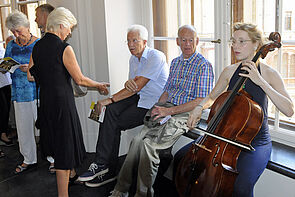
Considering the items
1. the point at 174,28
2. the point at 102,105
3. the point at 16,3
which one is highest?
the point at 16,3

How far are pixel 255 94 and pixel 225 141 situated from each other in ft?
1.38

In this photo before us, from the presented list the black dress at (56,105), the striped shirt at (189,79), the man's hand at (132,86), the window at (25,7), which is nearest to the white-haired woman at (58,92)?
the black dress at (56,105)

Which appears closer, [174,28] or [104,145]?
[104,145]

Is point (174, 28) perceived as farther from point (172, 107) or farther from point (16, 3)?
point (16, 3)

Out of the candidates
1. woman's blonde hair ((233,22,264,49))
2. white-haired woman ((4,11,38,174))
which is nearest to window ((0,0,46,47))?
white-haired woman ((4,11,38,174))

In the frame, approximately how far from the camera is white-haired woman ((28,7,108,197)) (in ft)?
7.80

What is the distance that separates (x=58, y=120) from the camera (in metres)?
2.43

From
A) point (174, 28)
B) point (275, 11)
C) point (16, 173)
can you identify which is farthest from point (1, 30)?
point (275, 11)

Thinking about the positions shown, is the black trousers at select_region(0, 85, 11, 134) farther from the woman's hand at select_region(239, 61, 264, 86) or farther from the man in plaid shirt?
the woman's hand at select_region(239, 61, 264, 86)

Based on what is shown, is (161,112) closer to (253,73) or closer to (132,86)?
(132,86)

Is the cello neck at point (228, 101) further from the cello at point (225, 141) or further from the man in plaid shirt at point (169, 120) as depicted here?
the man in plaid shirt at point (169, 120)

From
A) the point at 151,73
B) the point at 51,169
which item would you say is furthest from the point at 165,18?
the point at 51,169

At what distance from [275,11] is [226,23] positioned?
42 centimetres

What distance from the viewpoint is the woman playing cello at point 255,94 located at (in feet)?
6.17
